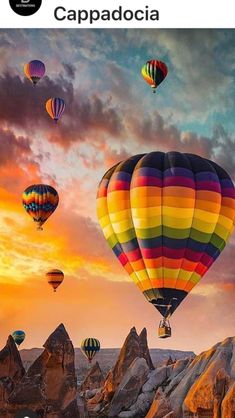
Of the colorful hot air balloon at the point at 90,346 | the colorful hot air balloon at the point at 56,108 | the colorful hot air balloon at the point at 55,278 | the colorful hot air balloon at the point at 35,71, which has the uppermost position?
the colorful hot air balloon at the point at 35,71

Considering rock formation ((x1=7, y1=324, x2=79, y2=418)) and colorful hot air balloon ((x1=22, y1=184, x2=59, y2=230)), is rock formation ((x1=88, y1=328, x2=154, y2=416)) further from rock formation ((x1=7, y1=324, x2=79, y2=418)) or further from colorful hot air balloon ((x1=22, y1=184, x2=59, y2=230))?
colorful hot air balloon ((x1=22, y1=184, x2=59, y2=230))

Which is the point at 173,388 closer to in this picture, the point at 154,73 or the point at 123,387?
the point at 123,387

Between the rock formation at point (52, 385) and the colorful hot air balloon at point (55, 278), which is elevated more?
the colorful hot air balloon at point (55, 278)

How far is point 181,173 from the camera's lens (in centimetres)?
3266

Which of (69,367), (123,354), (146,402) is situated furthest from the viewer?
(123,354)

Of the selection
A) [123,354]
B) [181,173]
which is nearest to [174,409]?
[181,173]

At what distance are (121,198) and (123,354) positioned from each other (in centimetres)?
2427

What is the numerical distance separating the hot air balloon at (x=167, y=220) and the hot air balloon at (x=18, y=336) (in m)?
35.6

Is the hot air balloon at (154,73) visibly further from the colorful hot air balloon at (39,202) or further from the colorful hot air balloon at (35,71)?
the colorful hot air balloon at (39,202)

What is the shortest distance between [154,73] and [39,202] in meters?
10.1

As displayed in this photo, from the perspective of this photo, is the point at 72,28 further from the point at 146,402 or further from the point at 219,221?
the point at 146,402

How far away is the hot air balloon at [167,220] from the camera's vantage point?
1277 inches
